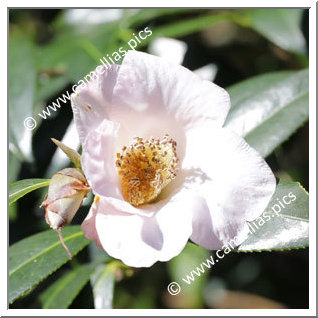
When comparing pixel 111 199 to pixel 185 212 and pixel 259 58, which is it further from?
pixel 259 58

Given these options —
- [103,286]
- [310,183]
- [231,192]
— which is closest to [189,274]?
[103,286]

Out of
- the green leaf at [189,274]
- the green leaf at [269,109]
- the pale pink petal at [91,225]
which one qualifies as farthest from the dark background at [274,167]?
the pale pink petal at [91,225]

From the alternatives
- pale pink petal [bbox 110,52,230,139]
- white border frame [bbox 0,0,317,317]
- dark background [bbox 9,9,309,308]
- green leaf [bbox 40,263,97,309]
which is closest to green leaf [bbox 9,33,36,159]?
dark background [bbox 9,9,309,308]

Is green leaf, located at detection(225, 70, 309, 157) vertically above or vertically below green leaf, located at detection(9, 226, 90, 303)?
above

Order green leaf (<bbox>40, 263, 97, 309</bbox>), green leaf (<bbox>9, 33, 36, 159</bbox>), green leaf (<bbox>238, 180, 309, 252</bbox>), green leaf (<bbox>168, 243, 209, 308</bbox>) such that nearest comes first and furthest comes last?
green leaf (<bbox>238, 180, 309, 252</bbox>), green leaf (<bbox>40, 263, 97, 309</bbox>), green leaf (<bbox>9, 33, 36, 159</bbox>), green leaf (<bbox>168, 243, 209, 308</bbox>)

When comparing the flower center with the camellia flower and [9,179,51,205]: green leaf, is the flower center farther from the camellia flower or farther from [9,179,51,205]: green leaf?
[9,179,51,205]: green leaf

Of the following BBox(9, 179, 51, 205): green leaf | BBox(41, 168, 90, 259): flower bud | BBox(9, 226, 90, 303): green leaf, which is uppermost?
BBox(41, 168, 90, 259): flower bud

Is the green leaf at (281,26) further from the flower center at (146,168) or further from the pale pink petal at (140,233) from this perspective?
the pale pink petal at (140,233)

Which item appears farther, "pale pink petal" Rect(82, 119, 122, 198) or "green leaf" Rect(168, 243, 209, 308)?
"green leaf" Rect(168, 243, 209, 308)
